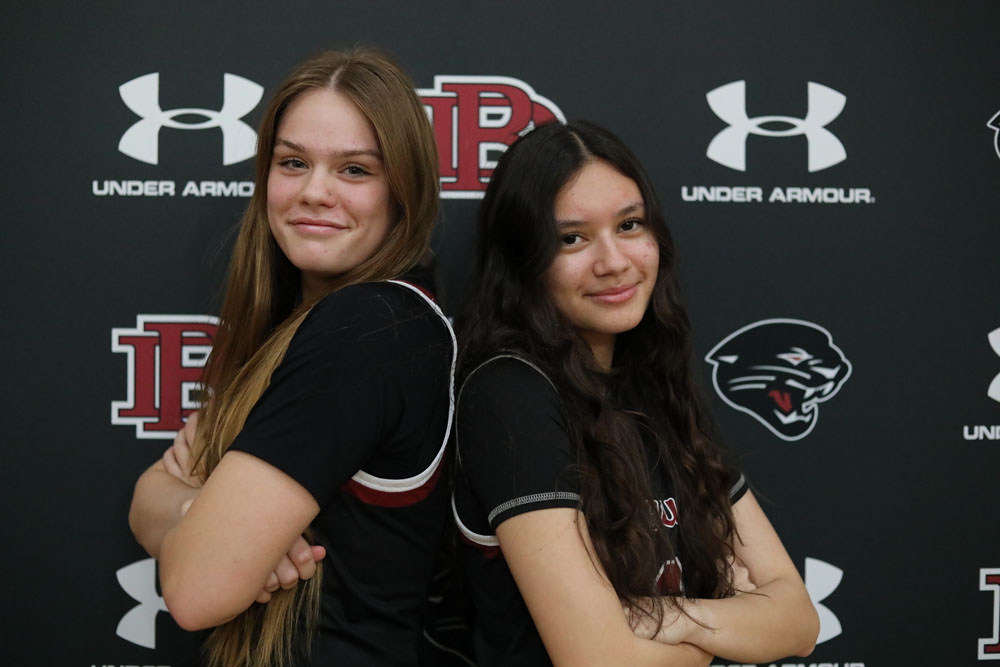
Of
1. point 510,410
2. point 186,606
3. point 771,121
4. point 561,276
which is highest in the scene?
point 771,121

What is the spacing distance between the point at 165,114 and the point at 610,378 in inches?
43.7

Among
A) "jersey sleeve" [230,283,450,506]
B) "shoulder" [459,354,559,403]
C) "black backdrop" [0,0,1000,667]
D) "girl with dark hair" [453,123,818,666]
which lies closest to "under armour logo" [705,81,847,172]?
"black backdrop" [0,0,1000,667]

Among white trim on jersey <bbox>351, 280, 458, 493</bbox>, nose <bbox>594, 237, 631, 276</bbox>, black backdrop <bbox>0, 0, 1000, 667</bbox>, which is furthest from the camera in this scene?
black backdrop <bbox>0, 0, 1000, 667</bbox>

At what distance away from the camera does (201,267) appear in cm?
180

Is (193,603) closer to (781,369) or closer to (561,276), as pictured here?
(561,276)

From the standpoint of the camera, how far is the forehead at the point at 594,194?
1319 mm

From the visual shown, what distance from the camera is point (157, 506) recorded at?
136cm

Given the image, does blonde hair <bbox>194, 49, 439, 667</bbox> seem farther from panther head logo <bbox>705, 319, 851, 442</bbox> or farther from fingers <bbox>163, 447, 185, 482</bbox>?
panther head logo <bbox>705, 319, 851, 442</bbox>

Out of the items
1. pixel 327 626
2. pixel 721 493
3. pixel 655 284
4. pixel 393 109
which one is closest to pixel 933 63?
pixel 655 284

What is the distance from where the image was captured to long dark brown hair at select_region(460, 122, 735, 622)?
1229 millimetres

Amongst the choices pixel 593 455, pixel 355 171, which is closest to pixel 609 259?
pixel 593 455

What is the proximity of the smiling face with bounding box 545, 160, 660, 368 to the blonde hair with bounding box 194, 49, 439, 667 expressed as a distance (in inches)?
9.1

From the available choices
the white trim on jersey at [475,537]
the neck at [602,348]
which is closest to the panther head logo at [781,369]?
the neck at [602,348]

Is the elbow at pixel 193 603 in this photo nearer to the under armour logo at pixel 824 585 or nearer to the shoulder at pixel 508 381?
the shoulder at pixel 508 381
